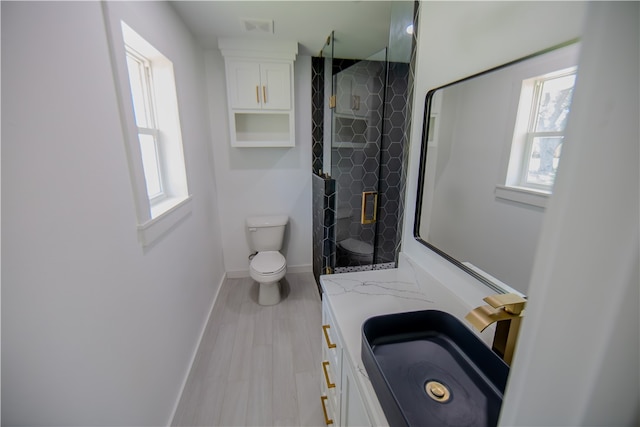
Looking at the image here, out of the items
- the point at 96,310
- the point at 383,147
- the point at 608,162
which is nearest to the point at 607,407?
the point at 608,162

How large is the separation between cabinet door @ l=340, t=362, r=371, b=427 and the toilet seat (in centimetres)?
137

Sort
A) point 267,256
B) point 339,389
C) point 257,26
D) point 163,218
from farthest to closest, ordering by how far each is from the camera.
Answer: point 267,256 → point 257,26 → point 163,218 → point 339,389

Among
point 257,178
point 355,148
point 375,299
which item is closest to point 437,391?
point 375,299

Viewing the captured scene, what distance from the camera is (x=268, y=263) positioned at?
239cm

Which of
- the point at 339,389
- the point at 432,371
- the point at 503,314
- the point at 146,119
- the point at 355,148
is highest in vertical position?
the point at 146,119

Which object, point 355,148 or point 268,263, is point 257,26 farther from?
point 268,263

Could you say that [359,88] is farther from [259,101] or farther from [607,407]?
[607,407]

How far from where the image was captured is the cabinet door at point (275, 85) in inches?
91.4

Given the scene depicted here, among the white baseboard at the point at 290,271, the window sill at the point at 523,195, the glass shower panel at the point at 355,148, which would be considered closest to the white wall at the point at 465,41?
the window sill at the point at 523,195

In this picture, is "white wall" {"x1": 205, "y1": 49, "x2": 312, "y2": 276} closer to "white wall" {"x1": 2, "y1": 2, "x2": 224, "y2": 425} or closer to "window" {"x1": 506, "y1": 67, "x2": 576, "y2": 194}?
"white wall" {"x1": 2, "y1": 2, "x2": 224, "y2": 425}

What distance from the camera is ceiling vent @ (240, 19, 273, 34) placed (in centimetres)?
186

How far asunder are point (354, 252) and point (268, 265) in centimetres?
80

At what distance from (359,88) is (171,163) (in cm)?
161

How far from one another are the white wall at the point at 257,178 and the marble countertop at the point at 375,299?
1.62 m
